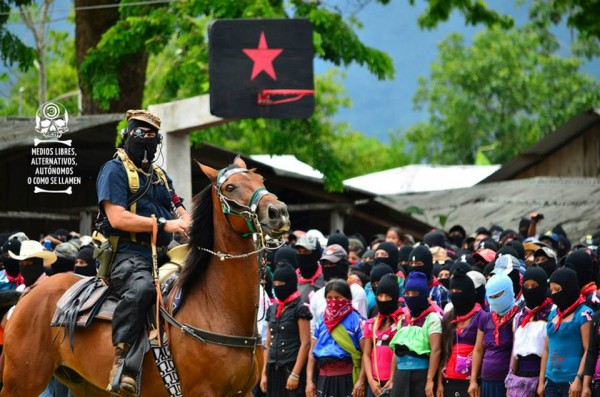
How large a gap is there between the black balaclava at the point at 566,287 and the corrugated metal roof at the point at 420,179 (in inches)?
886

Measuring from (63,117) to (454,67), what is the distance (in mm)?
38801

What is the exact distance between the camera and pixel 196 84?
21.7 m

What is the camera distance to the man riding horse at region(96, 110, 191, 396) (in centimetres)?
942

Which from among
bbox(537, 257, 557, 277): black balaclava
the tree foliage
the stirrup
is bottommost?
the stirrup

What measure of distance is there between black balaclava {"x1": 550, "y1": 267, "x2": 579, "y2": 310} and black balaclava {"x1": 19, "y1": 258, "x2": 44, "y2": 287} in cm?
666

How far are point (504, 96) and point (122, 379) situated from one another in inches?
1786

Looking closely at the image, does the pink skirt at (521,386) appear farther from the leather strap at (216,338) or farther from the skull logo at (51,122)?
the skull logo at (51,122)

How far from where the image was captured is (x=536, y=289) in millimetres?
11156

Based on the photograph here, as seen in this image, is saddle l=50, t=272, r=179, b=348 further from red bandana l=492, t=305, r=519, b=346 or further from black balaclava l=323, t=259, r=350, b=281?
black balaclava l=323, t=259, r=350, b=281

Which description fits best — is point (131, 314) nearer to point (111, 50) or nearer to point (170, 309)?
point (170, 309)

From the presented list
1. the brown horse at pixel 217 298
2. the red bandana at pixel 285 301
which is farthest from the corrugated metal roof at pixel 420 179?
the brown horse at pixel 217 298

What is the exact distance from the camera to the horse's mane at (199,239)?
372 inches

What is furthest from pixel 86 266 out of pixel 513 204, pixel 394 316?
pixel 513 204

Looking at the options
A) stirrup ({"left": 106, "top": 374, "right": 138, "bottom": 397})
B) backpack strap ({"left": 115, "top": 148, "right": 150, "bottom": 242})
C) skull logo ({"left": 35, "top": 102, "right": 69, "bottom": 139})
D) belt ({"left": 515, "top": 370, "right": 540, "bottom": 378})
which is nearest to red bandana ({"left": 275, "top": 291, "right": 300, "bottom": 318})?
belt ({"left": 515, "top": 370, "right": 540, "bottom": 378})
